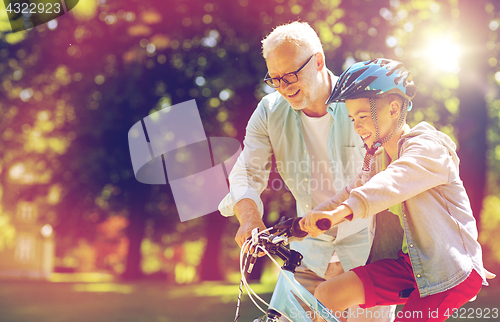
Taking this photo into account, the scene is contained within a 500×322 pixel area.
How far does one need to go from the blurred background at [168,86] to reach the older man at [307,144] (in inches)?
199

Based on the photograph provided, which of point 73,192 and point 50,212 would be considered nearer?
point 73,192

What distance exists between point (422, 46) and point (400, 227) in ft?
27.8

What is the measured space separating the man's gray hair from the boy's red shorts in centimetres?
144

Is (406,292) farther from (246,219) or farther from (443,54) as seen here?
(443,54)

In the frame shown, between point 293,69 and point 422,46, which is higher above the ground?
point 422,46

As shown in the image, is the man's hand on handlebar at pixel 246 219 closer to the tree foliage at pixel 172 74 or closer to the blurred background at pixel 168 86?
the blurred background at pixel 168 86

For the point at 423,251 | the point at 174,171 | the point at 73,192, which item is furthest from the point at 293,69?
the point at 73,192

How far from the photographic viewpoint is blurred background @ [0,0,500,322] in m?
9.23

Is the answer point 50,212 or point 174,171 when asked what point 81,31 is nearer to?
point 174,171

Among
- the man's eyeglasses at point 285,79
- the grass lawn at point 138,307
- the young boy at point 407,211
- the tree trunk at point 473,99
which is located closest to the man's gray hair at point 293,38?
the man's eyeglasses at point 285,79

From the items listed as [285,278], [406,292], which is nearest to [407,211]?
[406,292]

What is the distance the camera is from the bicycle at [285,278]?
6.26 feet

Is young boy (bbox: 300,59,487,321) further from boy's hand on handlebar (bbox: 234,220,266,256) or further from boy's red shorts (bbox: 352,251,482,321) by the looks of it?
boy's hand on handlebar (bbox: 234,220,266,256)

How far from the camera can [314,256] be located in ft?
10.3
